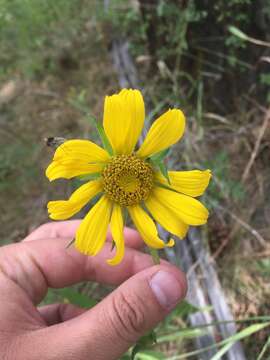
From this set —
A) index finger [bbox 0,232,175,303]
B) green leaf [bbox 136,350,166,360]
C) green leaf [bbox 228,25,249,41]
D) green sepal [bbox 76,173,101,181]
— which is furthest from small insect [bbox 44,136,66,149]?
green leaf [bbox 228,25,249,41]

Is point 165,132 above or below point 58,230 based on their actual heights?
above

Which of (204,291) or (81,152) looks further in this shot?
(204,291)

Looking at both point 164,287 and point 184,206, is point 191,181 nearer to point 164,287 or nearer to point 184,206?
point 184,206

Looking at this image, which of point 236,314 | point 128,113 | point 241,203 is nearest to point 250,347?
point 236,314

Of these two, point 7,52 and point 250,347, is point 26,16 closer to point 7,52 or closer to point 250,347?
point 7,52

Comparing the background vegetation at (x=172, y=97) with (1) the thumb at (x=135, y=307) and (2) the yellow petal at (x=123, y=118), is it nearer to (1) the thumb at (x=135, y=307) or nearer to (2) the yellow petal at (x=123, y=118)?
(1) the thumb at (x=135, y=307)

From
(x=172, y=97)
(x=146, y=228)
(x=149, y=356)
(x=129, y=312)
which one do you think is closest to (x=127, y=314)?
(x=129, y=312)
